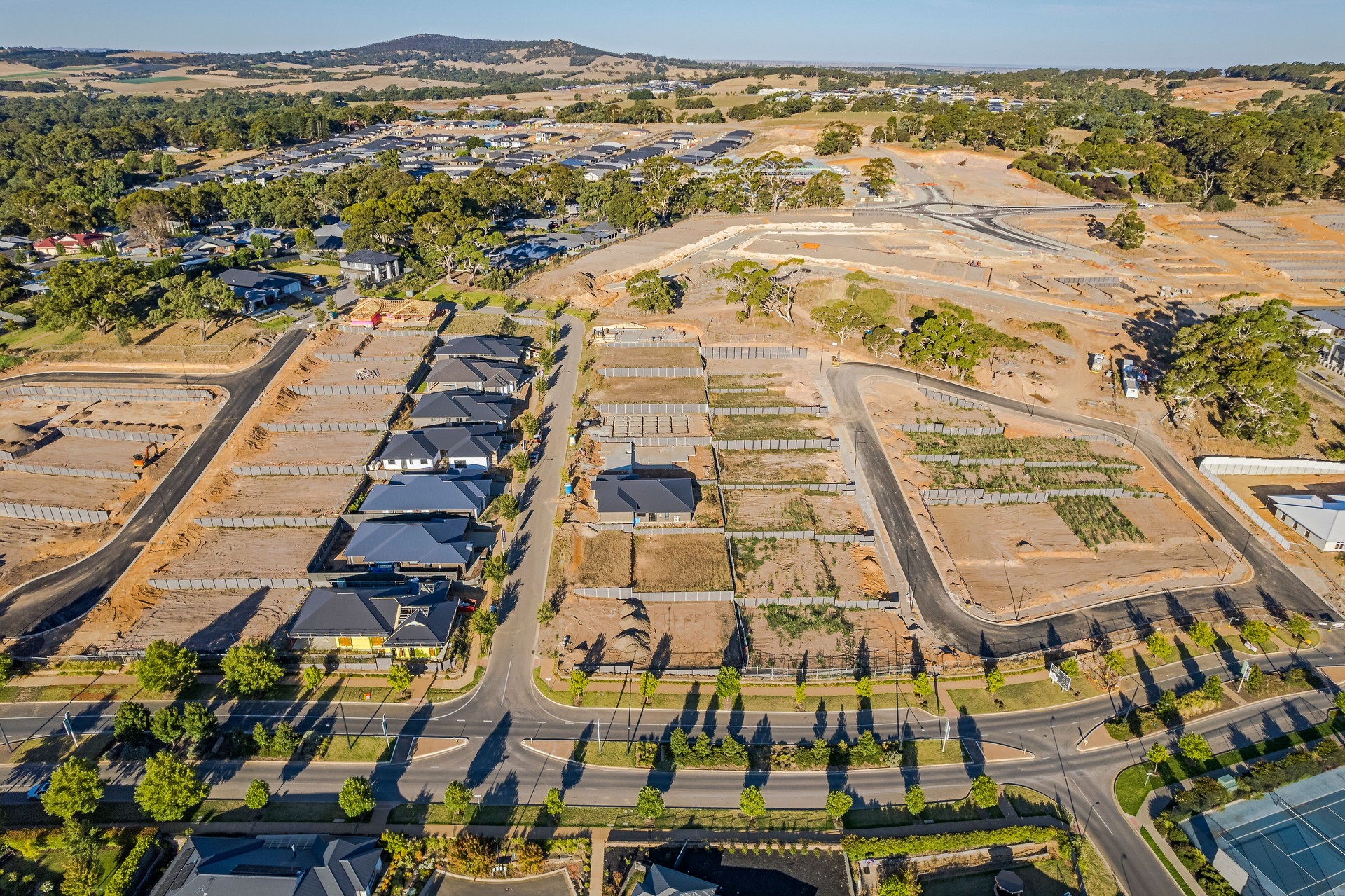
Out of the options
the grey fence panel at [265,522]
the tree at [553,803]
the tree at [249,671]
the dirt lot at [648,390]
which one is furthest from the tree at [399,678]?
the dirt lot at [648,390]

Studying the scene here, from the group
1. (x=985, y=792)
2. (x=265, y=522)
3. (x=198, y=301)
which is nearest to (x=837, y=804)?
(x=985, y=792)

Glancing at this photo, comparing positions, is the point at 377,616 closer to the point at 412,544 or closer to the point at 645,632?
the point at 412,544

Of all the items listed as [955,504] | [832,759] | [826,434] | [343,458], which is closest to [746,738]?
[832,759]

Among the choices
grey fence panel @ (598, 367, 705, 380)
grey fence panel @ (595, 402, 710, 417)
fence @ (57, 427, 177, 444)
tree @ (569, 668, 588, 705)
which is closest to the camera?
tree @ (569, 668, 588, 705)

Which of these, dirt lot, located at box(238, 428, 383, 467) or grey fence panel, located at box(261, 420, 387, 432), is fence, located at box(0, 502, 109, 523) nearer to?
dirt lot, located at box(238, 428, 383, 467)

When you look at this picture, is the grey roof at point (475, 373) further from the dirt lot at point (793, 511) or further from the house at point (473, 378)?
the dirt lot at point (793, 511)

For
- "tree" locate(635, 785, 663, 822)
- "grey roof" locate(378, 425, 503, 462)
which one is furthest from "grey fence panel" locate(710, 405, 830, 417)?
"tree" locate(635, 785, 663, 822)

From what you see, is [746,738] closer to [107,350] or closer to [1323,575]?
A: [1323,575]

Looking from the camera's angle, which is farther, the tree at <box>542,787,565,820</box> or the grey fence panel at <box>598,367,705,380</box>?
the grey fence panel at <box>598,367,705,380</box>
